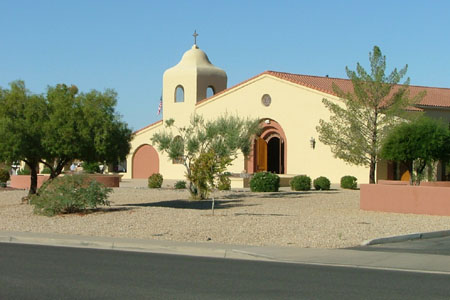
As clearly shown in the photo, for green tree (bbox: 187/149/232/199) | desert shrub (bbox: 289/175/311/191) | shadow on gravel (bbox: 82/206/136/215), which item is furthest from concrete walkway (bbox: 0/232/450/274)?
desert shrub (bbox: 289/175/311/191)

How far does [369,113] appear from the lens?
3472cm

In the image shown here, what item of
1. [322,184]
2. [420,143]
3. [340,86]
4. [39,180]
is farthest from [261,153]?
[420,143]

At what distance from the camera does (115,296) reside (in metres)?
9.73

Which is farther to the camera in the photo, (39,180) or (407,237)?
(39,180)

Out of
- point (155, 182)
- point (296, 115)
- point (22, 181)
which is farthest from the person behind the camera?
point (296, 115)

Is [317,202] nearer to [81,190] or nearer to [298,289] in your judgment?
[81,190]

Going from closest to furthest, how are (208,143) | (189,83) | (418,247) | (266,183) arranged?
(418,247), (208,143), (266,183), (189,83)

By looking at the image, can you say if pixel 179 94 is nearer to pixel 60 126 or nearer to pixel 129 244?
pixel 60 126

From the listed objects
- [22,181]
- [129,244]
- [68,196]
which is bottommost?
[129,244]

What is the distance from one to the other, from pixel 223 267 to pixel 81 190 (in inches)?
434

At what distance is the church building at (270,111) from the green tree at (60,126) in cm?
1504

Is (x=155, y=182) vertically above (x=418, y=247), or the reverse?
(x=155, y=182)

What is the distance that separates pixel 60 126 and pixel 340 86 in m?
23.8

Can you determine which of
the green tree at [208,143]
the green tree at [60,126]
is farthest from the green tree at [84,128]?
the green tree at [208,143]
